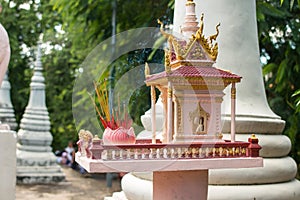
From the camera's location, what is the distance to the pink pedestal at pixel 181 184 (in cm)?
316

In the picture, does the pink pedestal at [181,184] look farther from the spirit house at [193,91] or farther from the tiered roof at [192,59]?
the tiered roof at [192,59]

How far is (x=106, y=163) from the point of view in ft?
8.95

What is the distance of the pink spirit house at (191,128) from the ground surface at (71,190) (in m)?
4.28

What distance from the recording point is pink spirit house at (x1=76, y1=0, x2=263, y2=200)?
2949 millimetres

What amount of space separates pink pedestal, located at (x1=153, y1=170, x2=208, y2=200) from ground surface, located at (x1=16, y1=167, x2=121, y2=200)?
422cm

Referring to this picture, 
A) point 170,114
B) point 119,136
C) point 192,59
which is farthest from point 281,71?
point 119,136

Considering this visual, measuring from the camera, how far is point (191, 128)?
10.3 ft

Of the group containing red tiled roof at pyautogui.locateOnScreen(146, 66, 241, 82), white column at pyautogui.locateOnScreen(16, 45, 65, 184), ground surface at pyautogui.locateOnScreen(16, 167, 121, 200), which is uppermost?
red tiled roof at pyautogui.locateOnScreen(146, 66, 241, 82)

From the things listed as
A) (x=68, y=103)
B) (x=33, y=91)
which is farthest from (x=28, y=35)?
(x=33, y=91)

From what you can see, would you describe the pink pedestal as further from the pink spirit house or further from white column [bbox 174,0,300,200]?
white column [bbox 174,0,300,200]

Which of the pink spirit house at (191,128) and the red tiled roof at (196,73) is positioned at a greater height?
the red tiled roof at (196,73)

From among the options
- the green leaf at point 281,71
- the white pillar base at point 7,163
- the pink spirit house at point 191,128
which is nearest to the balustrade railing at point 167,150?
the pink spirit house at point 191,128

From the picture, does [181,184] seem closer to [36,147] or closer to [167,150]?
[167,150]

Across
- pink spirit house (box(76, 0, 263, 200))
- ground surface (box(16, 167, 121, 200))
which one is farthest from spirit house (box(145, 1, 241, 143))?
ground surface (box(16, 167, 121, 200))
